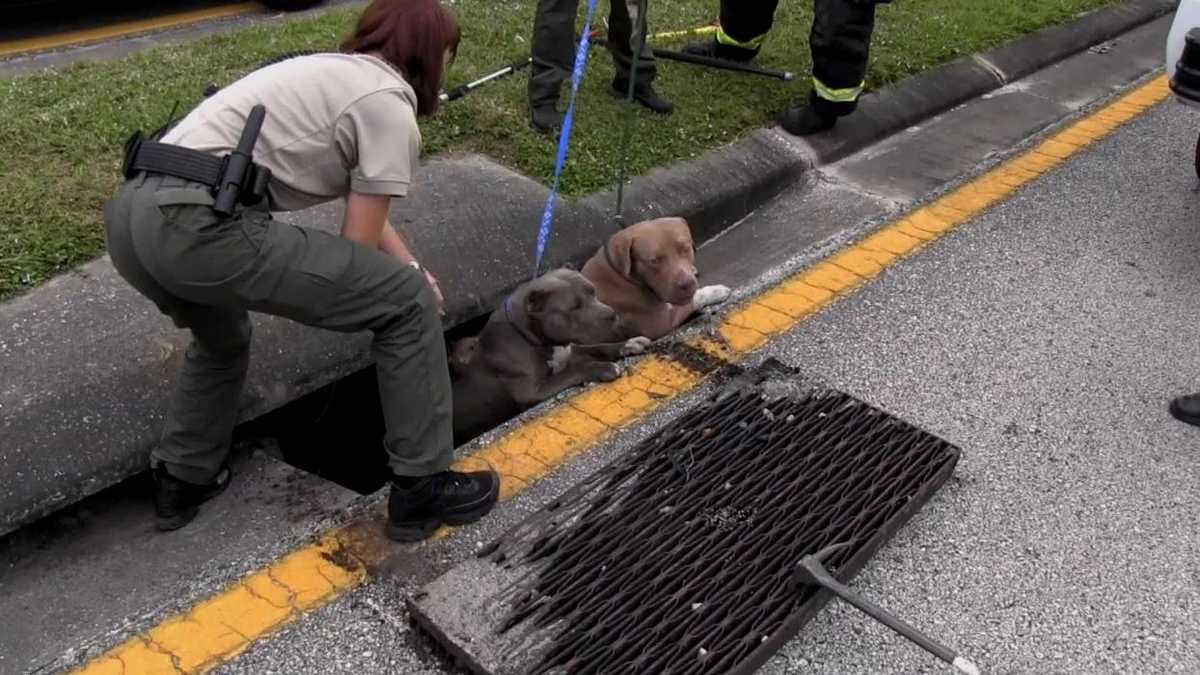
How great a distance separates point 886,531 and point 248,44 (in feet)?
16.3

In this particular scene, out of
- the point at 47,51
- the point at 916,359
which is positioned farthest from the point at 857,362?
the point at 47,51

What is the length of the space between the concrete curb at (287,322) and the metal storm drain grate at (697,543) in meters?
1.06

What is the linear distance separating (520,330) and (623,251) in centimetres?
57

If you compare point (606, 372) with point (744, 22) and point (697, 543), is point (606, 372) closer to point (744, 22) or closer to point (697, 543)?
point (697, 543)

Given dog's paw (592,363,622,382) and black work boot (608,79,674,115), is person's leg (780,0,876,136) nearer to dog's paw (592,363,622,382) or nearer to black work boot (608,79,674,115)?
black work boot (608,79,674,115)

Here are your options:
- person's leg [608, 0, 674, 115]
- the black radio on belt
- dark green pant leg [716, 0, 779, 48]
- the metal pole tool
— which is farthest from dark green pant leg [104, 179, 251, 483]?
dark green pant leg [716, 0, 779, 48]

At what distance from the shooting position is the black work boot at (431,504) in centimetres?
274

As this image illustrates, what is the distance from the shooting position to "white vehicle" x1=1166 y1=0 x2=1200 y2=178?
148 inches

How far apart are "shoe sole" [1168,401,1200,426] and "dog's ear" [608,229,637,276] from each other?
2008 mm

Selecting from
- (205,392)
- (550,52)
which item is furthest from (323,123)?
(550,52)

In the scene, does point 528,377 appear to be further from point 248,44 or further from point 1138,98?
point 1138,98

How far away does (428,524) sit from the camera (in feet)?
9.11

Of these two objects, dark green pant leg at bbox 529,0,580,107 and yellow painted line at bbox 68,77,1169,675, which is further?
dark green pant leg at bbox 529,0,580,107

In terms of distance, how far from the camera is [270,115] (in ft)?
8.30
